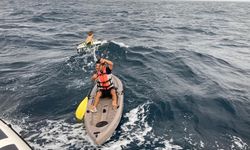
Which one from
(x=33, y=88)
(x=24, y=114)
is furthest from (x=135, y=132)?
(x=33, y=88)

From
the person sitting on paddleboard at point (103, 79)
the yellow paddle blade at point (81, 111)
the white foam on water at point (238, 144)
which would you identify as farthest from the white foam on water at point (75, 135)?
the white foam on water at point (238, 144)

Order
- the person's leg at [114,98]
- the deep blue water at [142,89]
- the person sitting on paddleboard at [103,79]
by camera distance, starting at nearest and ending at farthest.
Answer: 1. the deep blue water at [142,89]
2. the person's leg at [114,98]
3. the person sitting on paddleboard at [103,79]

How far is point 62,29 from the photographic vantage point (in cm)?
3081

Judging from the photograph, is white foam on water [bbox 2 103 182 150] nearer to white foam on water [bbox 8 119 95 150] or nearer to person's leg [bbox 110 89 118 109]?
white foam on water [bbox 8 119 95 150]

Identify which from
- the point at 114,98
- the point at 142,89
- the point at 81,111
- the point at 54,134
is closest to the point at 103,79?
the point at 114,98

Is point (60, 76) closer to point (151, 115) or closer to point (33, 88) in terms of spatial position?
point (33, 88)

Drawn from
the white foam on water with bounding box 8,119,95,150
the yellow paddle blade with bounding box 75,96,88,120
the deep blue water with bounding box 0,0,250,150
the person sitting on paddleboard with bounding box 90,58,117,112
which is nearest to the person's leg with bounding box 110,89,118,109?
the person sitting on paddleboard with bounding box 90,58,117,112

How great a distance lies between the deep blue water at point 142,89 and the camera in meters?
9.89

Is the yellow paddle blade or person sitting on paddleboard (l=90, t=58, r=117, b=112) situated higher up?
person sitting on paddleboard (l=90, t=58, r=117, b=112)

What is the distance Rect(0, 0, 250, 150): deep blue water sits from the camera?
9.89 meters

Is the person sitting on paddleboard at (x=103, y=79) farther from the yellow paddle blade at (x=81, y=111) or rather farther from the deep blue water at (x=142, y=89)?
the deep blue water at (x=142, y=89)

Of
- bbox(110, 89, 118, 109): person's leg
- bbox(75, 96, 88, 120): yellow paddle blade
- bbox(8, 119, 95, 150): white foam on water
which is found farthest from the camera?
bbox(110, 89, 118, 109): person's leg

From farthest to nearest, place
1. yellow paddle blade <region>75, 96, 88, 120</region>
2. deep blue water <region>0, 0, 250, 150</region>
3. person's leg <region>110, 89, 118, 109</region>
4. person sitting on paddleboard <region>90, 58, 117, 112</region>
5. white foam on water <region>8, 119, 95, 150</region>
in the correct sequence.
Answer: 1. person sitting on paddleboard <region>90, 58, 117, 112</region>
2. person's leg <region>110, 89, 118, 109</region>
3. yellow paddle blade <region>75, 96, 88, 120</region>
4. deep blue water <region>0, 0, 250, 150</region>
5. white foam on water <region>8, 119, 95, 150</region>

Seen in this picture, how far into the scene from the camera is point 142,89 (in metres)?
13.9
